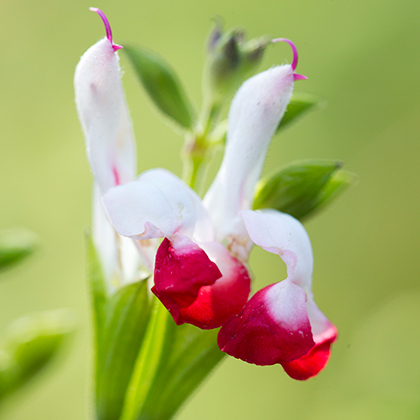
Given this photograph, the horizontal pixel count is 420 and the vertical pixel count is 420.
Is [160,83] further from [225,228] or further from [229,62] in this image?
[225,228]

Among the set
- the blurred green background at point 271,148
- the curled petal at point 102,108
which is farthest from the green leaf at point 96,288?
the blurred green background at point 271,148

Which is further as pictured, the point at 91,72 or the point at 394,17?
the point at 394,17

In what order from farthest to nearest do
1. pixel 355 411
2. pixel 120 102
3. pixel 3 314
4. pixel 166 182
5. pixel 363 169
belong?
pixel 363 169 < pixel 3 314 < pixel 355 411 < pixel 120 102 < pixel 166 182

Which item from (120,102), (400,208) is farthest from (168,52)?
(120,102)

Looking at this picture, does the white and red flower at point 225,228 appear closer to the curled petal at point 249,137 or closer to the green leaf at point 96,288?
the curled petal at point 249,137

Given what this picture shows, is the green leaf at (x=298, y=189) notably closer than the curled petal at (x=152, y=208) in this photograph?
No

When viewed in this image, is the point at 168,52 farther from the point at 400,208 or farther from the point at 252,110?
the point at 252,110

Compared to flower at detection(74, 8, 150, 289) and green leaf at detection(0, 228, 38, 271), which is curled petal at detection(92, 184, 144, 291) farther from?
green leaf at detection(0, 228, 38, 271)
